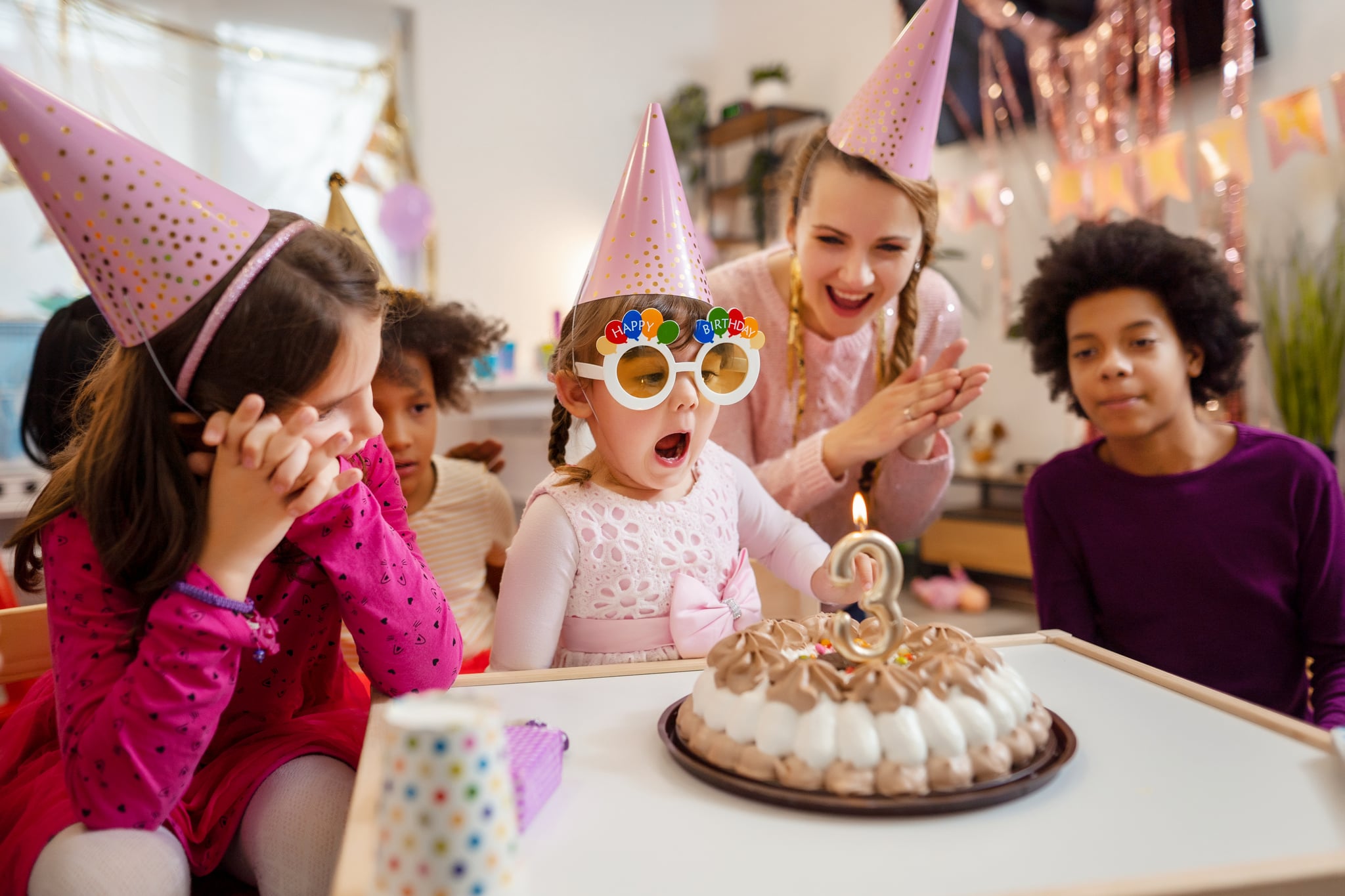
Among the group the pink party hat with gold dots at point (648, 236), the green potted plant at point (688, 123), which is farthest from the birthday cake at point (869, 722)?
the green potted plant at point (688, 123)

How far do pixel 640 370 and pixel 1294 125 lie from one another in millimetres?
2463

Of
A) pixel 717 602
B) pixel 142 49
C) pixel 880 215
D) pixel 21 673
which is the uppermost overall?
pixel 142 49

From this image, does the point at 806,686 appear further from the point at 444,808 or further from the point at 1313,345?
the point at 1313,345

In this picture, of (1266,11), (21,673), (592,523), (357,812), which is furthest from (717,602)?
(1266,11)

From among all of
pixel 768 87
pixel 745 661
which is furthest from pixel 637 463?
pixel 768 87

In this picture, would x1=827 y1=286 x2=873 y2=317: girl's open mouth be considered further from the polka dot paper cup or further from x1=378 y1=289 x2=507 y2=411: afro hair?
the polka dot paper cup

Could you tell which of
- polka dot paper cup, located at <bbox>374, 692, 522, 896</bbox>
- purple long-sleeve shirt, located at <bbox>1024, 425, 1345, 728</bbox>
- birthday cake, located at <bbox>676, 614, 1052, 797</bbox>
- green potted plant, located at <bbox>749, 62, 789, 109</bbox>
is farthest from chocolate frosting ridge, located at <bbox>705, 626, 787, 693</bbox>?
green potted plant, located at <bbox>749, 62, 789, 109</bbox>

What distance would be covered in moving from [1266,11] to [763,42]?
9.07ft

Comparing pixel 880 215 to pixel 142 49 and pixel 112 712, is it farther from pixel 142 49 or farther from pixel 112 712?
pixel 142 49

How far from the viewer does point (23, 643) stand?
1215 mm

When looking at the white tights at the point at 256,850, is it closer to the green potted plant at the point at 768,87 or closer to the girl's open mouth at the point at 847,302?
the girl's open mouth at the point at 847,302

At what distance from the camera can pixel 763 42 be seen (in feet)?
17.4

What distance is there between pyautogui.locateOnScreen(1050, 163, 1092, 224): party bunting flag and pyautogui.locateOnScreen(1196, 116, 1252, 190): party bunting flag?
409mm

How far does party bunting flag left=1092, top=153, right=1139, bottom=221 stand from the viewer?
3.18 meters
